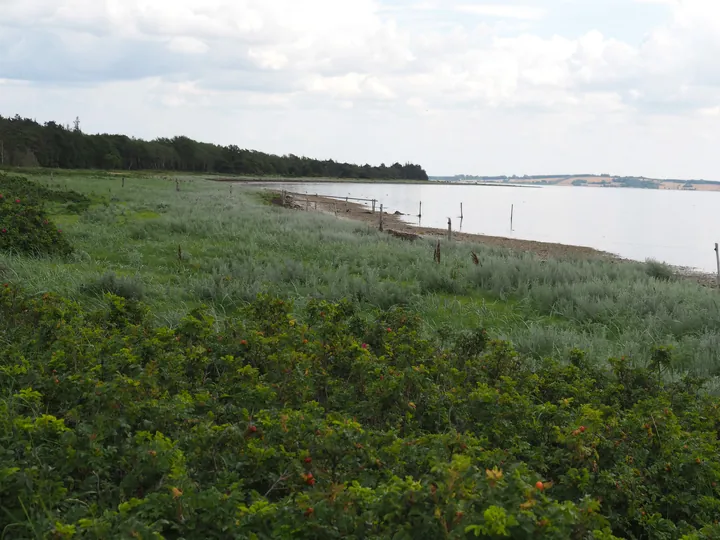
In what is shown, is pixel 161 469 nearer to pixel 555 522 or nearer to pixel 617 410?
pixel 555 522

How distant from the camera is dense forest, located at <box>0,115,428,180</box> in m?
73.8

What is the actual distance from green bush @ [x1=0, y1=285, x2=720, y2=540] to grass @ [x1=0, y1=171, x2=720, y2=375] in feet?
5.02

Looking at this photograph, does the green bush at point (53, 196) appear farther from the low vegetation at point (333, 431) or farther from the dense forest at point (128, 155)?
the dense forest at point (128, 155)

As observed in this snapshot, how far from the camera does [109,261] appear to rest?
12.1 meters

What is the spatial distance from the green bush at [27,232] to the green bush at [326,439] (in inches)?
249

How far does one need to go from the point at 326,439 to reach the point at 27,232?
10659 mm

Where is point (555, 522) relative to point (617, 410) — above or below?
above

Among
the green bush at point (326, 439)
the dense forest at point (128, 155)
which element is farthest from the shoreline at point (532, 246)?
the dense forest at point (128, 155)

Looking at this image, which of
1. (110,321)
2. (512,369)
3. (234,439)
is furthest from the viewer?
(110,321)

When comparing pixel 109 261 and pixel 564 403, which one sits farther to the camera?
pixel 109 261

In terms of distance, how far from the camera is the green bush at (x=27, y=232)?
11445 millimetres

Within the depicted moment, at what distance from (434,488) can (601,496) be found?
129 centimetres

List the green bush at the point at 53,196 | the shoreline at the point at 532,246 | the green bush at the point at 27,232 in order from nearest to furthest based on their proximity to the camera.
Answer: the green bush at the point at 27,232 < the green bush at the point at 53,196 < the shoreline at the point at 532,246

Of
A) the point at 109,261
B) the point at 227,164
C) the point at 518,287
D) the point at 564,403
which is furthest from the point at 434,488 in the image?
the point at 227,164
